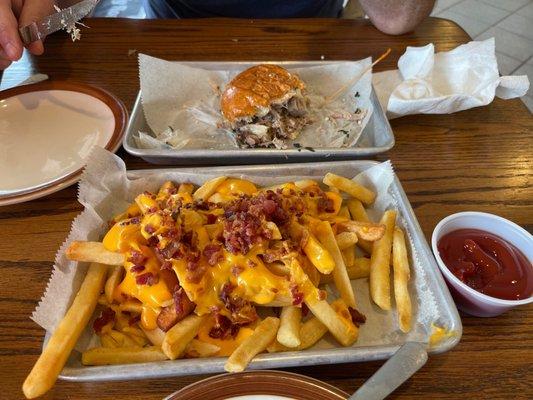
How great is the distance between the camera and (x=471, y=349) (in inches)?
46.1

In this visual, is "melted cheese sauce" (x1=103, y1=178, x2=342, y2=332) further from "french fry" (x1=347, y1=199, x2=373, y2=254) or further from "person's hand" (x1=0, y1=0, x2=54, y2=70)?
"person's hand" (x1=0, y1=0, x2=54, y2=70)

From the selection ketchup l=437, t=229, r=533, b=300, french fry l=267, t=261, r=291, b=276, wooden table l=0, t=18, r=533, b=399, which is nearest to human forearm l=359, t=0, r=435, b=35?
wooden table l=0, t=18, r=533, b=399

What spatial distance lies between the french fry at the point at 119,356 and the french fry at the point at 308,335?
0.90ft

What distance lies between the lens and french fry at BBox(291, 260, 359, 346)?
111cm

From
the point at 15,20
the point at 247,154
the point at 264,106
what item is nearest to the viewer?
the point at 247,154

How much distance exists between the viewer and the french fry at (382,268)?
123 centimetres

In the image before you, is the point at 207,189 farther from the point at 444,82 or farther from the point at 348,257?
the point at 444,82

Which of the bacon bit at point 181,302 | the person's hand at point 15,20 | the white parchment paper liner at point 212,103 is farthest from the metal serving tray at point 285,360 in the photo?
the person's hand at point 15,20

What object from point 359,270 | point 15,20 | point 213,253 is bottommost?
point 359,270

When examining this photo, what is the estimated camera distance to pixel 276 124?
1.99m

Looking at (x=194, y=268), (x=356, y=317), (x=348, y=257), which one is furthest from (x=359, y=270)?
(x=194, y=268)

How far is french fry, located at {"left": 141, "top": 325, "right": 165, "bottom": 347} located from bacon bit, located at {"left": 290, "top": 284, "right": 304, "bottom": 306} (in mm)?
351

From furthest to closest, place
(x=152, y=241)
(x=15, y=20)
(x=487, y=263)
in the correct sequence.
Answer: (x=15, y=20) < (x=487, y=263) < (x=152, y=241)

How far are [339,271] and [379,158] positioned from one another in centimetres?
68
